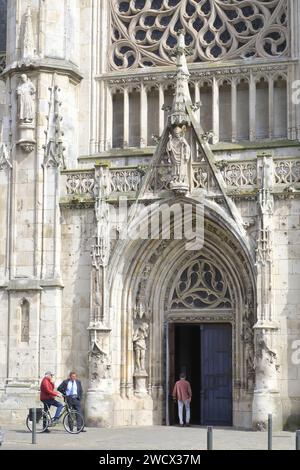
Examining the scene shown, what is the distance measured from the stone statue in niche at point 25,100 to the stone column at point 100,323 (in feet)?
7.93

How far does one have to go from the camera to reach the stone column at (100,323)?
89.3ft

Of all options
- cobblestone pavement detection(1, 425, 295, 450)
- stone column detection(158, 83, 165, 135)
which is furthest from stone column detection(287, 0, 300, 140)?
cobblestone pavement detection(1, 425, 295, 450)

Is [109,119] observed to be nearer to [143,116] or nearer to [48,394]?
[143,116]

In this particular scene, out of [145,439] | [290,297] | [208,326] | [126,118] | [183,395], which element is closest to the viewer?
[145,439]

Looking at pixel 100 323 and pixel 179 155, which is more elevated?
pixel 179 155

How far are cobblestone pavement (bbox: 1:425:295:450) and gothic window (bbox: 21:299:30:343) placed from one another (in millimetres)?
2375

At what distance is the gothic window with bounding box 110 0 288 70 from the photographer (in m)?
29.0

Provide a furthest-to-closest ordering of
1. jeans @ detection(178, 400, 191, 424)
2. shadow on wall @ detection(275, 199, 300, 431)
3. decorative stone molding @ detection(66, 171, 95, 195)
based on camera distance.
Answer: decorative stone molding @ detection(66, 171, 95, 195)
jeans @ detection(178, 400, 191, 424)
shadow on wall @ detection(275, 199, 300, 431)

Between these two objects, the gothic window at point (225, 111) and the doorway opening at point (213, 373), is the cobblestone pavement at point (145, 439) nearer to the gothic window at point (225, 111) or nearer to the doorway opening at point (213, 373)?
the doorway opening at point (213, 373)

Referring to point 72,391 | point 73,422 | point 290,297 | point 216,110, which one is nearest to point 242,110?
point 216,110

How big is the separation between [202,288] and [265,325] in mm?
2831

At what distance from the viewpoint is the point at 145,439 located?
77.1ft

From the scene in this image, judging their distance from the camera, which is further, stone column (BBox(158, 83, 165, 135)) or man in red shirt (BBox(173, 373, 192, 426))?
stone column (BBox(158, 83, 165, 135))

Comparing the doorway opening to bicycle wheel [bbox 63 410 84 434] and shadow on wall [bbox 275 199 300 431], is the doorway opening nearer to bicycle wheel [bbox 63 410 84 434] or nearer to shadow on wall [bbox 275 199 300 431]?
shadow on wall [bbox 275 199 300 431]
